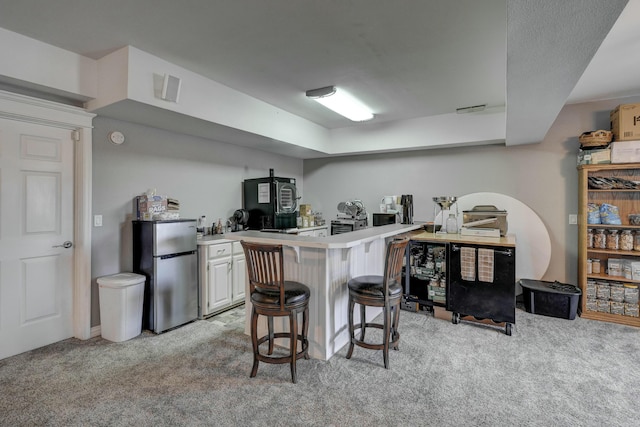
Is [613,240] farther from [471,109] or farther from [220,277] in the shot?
[220,277]

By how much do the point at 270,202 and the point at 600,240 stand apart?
4243 mm

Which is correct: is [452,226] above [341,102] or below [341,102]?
below

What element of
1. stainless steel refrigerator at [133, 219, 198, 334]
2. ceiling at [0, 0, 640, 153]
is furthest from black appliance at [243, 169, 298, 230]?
ceiling at [0, 0, 640, 153]

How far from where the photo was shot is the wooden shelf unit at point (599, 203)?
3.54 meters

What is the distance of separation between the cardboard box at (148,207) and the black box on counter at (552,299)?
4573mm

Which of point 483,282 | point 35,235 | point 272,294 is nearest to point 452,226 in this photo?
point 483,282

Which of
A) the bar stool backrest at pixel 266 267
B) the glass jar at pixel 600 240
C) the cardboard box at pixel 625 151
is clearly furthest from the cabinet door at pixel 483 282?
the bar stool backrest at pixel 266 267

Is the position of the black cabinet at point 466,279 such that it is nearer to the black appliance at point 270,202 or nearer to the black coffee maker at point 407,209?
the black coffee maker at point 407,209

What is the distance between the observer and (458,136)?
4441 millimetres

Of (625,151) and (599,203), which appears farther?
(599,203)

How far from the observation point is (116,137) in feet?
10.7

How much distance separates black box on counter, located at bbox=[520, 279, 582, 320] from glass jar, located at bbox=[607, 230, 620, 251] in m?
0.63

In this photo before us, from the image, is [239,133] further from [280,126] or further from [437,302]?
[437,302]

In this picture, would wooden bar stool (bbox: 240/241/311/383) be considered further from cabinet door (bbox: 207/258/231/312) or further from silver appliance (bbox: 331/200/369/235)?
silver appliance (bbox: 331/200/369/235)
